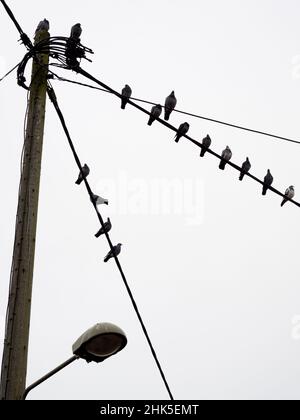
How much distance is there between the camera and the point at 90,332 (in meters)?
4.41

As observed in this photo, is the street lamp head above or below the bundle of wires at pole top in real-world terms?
below

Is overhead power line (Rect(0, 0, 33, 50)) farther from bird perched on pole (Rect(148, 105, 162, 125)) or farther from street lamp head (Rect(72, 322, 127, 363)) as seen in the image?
street lamp head (Rect(72, 322, 127, 363))

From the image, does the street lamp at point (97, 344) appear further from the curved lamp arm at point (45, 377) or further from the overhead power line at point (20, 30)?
the overhead power line at point (20, 30)

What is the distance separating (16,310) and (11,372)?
1.61 feet

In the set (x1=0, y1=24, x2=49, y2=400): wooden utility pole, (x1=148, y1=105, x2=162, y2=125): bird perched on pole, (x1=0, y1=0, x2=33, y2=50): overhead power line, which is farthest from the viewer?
(x1=148, y1=105, x2=162, y2=125): bird perched on pole

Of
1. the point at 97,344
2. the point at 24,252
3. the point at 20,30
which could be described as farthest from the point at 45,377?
the point at 20,30

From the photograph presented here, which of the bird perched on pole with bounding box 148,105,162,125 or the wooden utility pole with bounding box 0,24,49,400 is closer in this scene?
the wooden utility pole with bounding box 0,24,49,400

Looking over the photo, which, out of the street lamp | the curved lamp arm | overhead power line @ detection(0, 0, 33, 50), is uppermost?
overhead power line @ detection(0, 0, 33, 50)

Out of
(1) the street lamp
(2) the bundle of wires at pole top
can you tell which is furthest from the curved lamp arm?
(2) the bundle of wires at pole top

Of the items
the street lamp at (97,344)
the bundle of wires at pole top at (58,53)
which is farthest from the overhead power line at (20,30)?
the street lamp at (97,344)

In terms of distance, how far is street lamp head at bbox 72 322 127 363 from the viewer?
4.41 metres

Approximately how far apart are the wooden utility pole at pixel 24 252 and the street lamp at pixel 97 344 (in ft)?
0.59

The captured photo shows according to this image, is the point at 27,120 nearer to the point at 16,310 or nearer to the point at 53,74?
the point at 53,74
